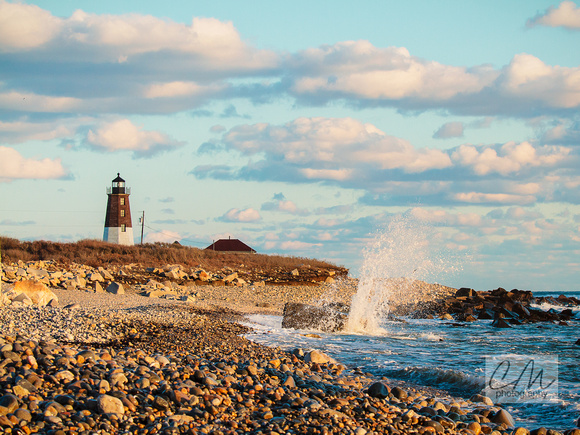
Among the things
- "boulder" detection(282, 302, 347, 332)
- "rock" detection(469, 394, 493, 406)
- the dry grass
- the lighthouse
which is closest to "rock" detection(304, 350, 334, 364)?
"rock" detection(469, 394, 493, 406)

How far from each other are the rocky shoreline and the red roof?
43.2 m

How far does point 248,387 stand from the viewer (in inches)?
267

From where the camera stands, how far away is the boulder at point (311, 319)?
49.0ft

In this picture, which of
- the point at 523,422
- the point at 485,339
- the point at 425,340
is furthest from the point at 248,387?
the point at 485,339

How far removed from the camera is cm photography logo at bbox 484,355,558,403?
8.97 meters

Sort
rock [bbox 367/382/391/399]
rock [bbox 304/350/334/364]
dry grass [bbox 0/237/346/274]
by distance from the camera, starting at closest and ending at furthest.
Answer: rock [bbox 367/382/391/399], rock [bbox 304/350/334/364], dry grass [bbox 0/237/346/274]

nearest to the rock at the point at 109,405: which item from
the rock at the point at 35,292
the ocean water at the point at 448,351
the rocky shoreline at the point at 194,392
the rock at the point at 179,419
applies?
the rocky shoreline at the point at 194,392

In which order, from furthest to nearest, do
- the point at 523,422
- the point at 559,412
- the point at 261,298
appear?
1. the point at 261,298
2. the point at 559,412
3. the point at 523,422

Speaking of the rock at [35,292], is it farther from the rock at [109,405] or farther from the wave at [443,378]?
the rock at [109,405]

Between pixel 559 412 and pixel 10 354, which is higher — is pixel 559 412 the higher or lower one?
the lower one

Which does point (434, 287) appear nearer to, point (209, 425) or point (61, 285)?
point (61, 285)

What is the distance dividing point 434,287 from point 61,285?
24.4 m

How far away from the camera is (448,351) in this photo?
1267cm

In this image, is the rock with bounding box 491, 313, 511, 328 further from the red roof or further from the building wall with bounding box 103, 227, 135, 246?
the building wall with bounding box 103, 227, 135, 246
